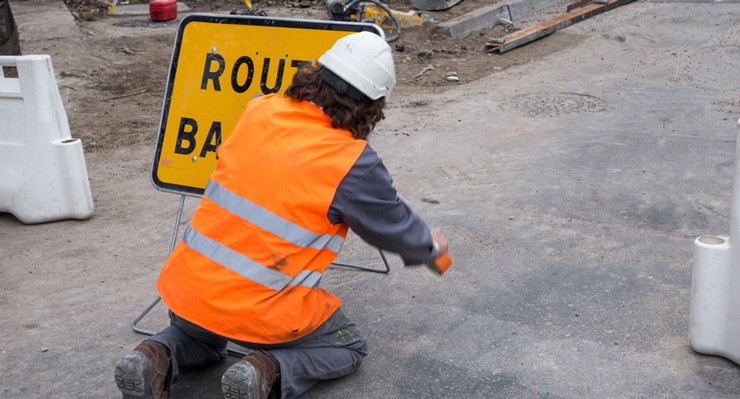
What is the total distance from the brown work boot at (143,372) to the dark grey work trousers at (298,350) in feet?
0.32

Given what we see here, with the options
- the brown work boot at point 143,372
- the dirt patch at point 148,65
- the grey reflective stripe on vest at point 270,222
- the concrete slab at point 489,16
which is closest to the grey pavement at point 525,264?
the brown work boot at point 143,372

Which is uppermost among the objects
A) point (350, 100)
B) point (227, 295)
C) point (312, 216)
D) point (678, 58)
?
point (350, 100)

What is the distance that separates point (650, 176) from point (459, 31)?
592 centimetres

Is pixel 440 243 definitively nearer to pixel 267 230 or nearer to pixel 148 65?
pixel 267 230

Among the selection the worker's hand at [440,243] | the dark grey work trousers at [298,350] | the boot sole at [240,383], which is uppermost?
the worker's hand at [440,243]

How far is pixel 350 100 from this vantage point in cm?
354

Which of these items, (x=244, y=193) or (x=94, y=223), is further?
(x=94, y=223)

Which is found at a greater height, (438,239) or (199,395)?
(438,239)

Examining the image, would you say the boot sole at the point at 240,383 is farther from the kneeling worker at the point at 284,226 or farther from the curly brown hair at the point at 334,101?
the curly brown hair at the point at 334,101

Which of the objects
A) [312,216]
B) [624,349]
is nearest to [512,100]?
[624,349]

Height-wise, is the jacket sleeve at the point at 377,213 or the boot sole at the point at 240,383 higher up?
the jacket sleeve at the point at 377,213

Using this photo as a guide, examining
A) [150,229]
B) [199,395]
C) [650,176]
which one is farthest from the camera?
[650,176]

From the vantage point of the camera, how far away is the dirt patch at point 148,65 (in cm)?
843

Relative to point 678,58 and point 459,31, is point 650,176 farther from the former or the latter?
point 459,31
